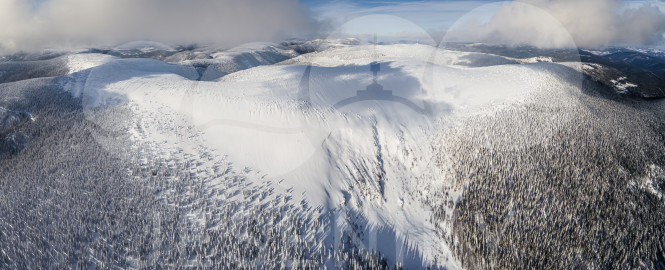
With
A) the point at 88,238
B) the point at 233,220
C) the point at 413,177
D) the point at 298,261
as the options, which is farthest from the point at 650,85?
the point at 88,238

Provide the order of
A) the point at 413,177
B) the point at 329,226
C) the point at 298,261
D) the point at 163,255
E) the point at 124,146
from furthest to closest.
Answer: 1. the point at 413,177
2. the point at 124,146
3. the point at 329,226
4. the point at 298,261
5. the point at 163,255

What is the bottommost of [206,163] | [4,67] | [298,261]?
[298,261]

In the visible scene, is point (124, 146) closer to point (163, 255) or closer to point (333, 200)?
point (163, 255)

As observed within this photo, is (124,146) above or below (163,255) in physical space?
above

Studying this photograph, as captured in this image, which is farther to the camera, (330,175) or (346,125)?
(346,125)

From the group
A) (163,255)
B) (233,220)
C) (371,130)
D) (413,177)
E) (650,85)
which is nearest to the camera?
A: (163,255)

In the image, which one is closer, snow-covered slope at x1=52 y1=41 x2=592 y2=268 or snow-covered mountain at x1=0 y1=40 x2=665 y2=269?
snow-covered mountain at x1=0 y1=40 x2=665 y2=269

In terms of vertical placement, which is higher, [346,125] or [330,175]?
[346,125]

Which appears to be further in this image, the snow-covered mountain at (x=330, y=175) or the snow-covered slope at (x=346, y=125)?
the snow-covered slope at (x=346, y=125)
